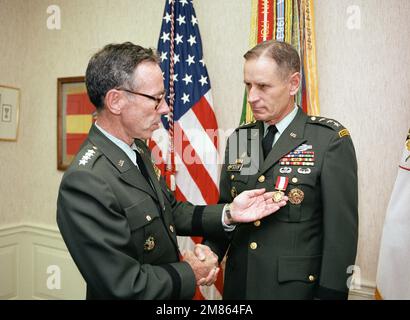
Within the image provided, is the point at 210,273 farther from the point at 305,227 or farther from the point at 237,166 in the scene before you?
the point at 237,166

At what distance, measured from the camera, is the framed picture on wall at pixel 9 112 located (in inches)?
137

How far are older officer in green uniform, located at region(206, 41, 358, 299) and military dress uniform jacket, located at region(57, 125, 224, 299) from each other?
0.40 metres

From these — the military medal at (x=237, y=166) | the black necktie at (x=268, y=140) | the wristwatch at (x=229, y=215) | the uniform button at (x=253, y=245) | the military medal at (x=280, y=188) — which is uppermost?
the black necktie at (x=268, y=140)

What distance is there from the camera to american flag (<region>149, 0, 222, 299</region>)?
2703mm

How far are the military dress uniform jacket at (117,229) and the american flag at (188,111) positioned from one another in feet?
3.74

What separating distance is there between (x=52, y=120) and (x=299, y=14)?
98.9 inches

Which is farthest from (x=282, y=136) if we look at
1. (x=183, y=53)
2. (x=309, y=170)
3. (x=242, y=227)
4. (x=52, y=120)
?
(x=52, y=120)

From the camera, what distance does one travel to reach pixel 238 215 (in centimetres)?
167

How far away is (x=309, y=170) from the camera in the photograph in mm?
1626

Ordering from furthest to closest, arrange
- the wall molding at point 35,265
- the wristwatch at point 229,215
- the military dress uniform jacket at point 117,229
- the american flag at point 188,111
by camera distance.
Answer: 1. the wall molding at point 35,265
2. the american flag at point 188,111
3. the wristwatch at point 229,215
4. the military dress uniform jacket at point 117,229

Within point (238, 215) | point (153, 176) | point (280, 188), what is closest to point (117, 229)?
point (153, 176)

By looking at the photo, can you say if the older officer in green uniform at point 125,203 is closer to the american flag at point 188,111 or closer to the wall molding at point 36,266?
the american flag at point 188,111

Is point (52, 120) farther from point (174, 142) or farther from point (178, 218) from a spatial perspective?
point (178, 218)

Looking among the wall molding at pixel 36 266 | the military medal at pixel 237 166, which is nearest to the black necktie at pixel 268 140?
the military medal at pixel 237 166
